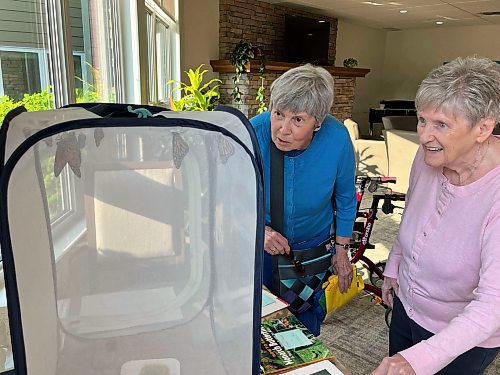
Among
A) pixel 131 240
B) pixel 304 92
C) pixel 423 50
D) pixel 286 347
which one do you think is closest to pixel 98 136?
pixel 131 240

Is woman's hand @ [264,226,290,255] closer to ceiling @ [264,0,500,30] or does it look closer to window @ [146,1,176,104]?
window @ [146,1,176,104]

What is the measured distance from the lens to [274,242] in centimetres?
136

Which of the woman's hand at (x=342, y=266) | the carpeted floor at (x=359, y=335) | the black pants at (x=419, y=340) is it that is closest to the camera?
the black pants at (x=419, y=340)

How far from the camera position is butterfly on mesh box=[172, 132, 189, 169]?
75cm

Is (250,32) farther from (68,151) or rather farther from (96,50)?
(68,151)

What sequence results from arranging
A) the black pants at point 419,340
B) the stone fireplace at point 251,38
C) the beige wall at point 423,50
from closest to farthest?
the black pants at point 419,340, the stone fireplace at point 251,38, the beige wall at point 423,50

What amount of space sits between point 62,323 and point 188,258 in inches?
9.6

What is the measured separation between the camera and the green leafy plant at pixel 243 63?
5629 millimetres

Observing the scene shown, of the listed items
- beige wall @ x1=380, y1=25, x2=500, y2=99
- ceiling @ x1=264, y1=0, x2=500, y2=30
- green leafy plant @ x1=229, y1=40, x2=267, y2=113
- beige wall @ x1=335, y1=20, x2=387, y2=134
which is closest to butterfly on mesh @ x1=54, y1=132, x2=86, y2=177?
green leafy plant @ x1=229, y1=40, x2=267, y2=113

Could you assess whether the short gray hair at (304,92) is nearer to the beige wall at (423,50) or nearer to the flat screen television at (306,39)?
the flat screen television at (306,39)

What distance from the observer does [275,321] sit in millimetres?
1097

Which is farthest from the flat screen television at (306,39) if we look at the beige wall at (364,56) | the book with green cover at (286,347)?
the book with green cover at (286,347)

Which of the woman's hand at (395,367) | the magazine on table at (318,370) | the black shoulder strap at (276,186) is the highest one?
the black shoulder strap at (276,186)

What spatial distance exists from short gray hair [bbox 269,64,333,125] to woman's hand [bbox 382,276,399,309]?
1.82 ft
